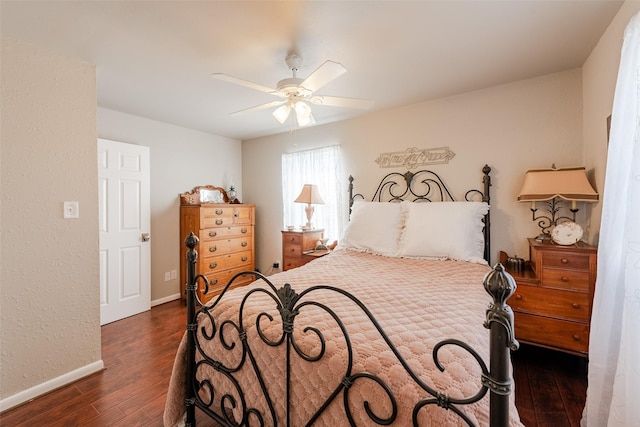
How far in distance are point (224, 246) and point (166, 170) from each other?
4.03ft

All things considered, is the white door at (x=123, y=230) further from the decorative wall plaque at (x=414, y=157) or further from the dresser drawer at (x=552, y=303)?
the dresser drawer at (x=552, y=303)

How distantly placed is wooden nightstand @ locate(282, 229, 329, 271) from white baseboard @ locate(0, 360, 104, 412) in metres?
1.93

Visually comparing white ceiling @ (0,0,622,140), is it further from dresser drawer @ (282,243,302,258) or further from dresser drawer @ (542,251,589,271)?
dresser drawer @ (282,243,302,258)

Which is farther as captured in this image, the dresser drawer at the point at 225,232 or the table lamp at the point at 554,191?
the dresser drawer at the point at 225,232

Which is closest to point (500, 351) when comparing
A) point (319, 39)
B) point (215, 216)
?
point (319, 39)

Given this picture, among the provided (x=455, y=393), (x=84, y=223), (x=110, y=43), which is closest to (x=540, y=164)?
(x=455, y=393)

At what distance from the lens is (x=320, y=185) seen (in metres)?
3.80

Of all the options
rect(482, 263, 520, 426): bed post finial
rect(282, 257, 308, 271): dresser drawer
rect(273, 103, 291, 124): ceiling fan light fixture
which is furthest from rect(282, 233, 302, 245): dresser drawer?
rect(482, 263, 520, 426): bed post finial

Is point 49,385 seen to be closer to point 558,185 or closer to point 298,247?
→ point 298,247

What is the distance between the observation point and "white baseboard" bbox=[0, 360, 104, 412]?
176 cm

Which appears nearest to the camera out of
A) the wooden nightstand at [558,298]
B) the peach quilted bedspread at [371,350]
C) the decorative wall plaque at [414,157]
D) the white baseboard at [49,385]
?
the peach quilted bedspread at [371,350]

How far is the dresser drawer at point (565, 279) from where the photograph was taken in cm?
194

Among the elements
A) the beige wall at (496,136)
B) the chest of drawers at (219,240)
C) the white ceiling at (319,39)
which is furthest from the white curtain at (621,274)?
the chest of drawers at (219,240)

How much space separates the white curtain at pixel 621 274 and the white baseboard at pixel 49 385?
A: 119 inches
